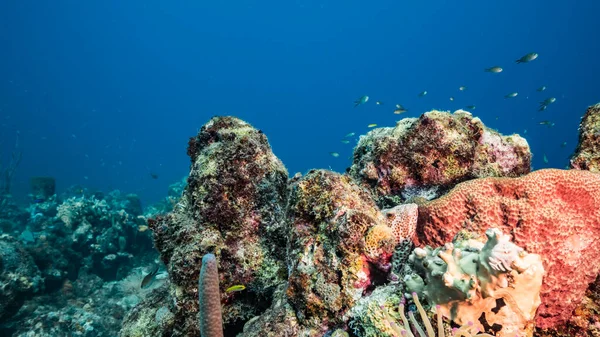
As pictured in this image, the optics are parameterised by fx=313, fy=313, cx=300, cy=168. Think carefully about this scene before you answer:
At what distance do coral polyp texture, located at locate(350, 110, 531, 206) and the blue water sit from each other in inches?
2844

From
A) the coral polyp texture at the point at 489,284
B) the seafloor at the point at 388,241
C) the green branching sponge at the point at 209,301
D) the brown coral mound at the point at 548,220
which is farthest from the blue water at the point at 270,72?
the coral polyp texture at the point at 489,284

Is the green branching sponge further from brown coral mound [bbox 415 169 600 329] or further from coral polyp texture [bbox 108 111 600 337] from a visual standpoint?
brown coral mound [bbox 415 169 600 329]

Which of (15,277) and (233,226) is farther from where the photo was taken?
(15,277)

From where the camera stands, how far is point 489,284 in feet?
5.99

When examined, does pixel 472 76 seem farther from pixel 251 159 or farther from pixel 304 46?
pixel 251 159

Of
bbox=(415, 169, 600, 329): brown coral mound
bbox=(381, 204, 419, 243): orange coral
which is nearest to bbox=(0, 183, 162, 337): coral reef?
bbox=(381, 204, 419, 243): orange coral

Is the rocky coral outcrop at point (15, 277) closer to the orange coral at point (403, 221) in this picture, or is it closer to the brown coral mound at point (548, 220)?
the orange coral at point (403, 221)

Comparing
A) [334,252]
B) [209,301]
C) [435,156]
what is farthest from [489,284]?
[435,156]

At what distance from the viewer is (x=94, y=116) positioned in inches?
5182

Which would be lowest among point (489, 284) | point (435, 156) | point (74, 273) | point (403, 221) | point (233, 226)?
point (489, 284)

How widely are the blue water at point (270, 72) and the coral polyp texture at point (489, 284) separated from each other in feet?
243

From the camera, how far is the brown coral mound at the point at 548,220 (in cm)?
242

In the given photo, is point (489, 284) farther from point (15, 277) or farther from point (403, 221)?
point (15, 277)

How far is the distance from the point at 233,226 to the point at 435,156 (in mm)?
2700
